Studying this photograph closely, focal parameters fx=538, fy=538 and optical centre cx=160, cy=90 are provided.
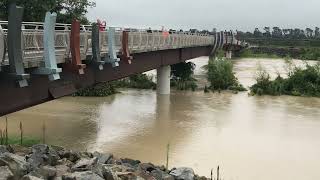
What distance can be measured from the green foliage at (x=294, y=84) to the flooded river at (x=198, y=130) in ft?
14.4

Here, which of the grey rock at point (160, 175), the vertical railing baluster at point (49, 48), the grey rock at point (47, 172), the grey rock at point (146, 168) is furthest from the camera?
the vertical railing baluster at point (49, 48)

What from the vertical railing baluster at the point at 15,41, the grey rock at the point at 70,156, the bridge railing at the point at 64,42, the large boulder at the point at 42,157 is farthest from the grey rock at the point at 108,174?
the bridge railing at the point at 64,42

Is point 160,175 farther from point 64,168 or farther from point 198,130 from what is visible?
point 198,130

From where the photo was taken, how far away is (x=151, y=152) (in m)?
24.4

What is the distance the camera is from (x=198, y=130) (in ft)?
100

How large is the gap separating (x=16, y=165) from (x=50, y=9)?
1259 inches

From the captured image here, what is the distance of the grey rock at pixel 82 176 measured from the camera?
12164 millimetres

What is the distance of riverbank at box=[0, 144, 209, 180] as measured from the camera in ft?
39.9

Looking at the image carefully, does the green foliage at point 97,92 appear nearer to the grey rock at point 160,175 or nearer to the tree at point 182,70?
the tree at point 182,70

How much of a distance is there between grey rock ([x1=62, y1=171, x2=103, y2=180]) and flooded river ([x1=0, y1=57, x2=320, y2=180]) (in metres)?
8.91

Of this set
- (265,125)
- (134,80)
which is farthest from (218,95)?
(265,125)

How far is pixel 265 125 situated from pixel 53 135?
13052mm

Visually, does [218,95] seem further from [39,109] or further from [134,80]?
[39,109]

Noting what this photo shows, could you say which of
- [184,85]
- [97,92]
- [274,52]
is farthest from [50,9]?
[274,52]
